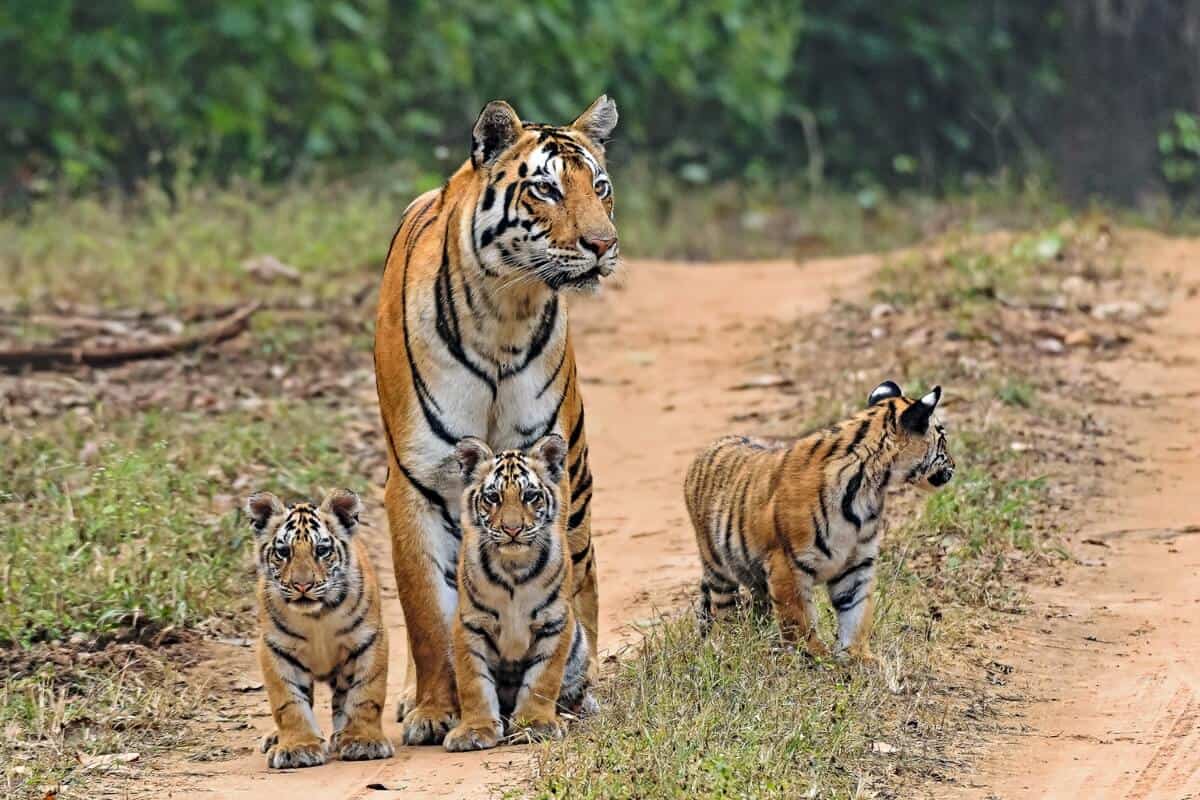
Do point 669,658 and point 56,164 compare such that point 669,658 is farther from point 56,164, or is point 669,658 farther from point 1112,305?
point 56,164

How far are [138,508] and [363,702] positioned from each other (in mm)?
2185

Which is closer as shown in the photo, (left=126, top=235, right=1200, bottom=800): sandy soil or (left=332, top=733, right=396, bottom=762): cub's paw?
(left=126, top=235, right=1200, bottom=800): sandy soil

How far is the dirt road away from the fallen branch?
442 cm

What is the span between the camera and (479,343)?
6066 millimetres

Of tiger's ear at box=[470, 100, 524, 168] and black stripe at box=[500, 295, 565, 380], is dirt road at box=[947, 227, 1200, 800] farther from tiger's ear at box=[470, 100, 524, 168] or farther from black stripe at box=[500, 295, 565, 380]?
tiger's ear at box=[470, 100, 524, 168]

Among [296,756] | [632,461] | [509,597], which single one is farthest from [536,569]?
[632,461]

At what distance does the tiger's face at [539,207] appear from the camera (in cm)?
593

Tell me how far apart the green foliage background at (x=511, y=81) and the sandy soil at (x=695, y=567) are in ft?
10.3

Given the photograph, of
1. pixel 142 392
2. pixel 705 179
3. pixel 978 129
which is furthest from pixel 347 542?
pixel 978 129

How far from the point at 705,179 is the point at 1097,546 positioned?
9.01 metres

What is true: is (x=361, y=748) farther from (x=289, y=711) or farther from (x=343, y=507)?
(x=343, y=507)

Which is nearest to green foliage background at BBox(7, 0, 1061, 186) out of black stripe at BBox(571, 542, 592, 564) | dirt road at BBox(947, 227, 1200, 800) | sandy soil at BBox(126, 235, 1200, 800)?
sandy soil at BBox(126, 235, 1200, 800)

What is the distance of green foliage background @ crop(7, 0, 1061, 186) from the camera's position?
45.5 ft

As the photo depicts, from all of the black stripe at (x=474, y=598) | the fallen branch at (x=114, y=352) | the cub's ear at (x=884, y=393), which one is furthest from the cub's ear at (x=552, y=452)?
the fallen branch at (x=114, y=352)
